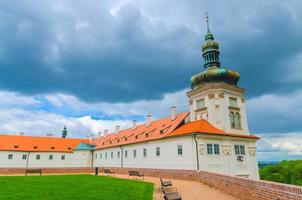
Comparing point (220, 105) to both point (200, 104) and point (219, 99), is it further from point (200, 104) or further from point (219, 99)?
point (200, 104)

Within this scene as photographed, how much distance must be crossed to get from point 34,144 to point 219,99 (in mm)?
39002

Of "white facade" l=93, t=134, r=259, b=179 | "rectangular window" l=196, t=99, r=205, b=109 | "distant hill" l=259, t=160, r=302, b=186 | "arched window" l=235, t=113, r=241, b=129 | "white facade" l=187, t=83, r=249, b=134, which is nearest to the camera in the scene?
"white facade" l=93, t=134, r=259, b=179

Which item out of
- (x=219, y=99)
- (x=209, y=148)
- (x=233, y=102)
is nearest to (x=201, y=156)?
(x=209, y=148)

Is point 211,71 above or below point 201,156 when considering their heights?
above

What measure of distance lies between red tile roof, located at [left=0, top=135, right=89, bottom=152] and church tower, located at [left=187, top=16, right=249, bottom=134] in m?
32.4

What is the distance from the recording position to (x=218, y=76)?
30922mm

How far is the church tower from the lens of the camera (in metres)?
29.7

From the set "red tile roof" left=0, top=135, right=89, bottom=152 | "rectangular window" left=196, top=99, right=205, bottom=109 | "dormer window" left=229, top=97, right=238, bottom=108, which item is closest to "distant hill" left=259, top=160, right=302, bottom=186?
"dormer window" left=229, top=97, right=238, bottom=108

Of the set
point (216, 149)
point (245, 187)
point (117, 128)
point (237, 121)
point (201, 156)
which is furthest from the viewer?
point (117, 128)

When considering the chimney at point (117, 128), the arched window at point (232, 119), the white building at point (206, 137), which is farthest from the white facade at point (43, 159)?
the arched window at point (232, 119)

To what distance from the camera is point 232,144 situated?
27188 mm

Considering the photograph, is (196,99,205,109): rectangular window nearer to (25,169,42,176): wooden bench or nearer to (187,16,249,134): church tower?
(187,16,249,134): church tower

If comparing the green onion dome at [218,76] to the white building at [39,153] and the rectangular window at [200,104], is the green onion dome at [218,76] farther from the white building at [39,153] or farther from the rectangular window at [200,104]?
the white building at [39,153]

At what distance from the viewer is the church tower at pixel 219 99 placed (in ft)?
97.3
